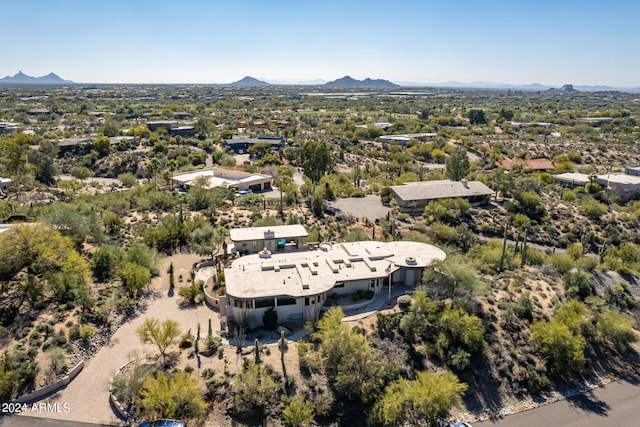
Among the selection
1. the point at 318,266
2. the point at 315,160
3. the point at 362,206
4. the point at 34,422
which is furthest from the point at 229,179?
the point at 34,422

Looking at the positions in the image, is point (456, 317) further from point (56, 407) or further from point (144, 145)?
point (144, 145)

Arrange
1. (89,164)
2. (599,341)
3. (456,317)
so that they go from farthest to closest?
(89,164), (599,341), (456,317)

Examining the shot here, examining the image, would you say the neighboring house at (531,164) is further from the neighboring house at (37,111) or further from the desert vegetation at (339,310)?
the neighboring house at (37,111)

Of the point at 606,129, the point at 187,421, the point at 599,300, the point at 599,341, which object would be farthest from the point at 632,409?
the point at 606,129

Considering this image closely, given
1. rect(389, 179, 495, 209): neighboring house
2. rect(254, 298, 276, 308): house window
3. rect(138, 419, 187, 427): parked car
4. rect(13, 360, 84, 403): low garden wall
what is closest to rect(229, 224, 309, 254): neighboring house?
rect(254, 298, 276, 308): house window

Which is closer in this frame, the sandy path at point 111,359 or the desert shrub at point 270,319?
the sandy path at point 111,359

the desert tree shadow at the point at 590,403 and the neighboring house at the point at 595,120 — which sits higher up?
the neighboring house at the point at 595,120

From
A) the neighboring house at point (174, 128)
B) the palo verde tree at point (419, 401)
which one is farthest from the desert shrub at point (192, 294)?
the neighboring house at point (174, 128)
